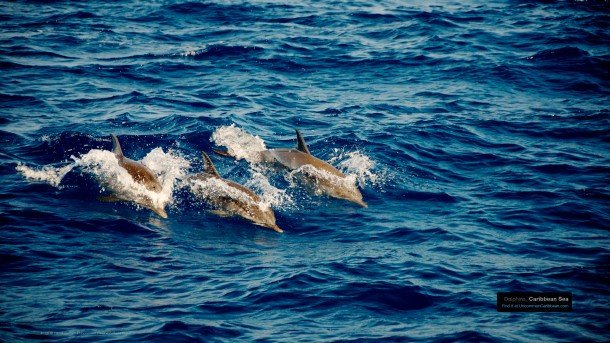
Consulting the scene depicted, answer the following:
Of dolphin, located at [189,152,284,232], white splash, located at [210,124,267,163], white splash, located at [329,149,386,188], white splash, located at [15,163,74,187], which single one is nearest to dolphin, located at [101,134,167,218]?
dolphin, located at [189,152,284,232]

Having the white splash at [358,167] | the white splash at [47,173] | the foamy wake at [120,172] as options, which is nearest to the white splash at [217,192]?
the foamy wake at [120,172]

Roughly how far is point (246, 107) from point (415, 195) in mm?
7282

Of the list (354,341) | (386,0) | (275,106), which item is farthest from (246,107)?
(386,0)

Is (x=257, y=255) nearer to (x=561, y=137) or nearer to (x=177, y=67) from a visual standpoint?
(x=561, y=137)

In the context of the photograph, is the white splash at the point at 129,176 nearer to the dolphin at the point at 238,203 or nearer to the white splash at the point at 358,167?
the dolphin at the point at 238,203

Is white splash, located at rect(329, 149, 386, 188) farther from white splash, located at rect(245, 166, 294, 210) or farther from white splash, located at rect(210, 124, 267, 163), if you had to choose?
white splash, located at rect(210, 124, 267, 163)

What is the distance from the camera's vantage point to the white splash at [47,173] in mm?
14380

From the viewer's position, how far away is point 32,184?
1411 cm

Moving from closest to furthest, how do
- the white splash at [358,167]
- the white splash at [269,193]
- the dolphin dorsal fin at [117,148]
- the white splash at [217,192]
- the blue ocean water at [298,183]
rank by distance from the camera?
the blue ocean water at [298,183]
the white splash at [217,192]
the white splash at [269,193]
the dolphin dorsal fin at [117,148]
the white splash at [358,167]

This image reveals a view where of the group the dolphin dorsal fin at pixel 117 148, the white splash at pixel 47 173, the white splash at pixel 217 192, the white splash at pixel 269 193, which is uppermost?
the dolphin dorsal fin at pixel 117 148

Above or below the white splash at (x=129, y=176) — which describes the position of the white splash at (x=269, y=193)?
below

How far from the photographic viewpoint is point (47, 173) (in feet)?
48.0

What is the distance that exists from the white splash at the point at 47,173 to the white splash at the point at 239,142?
3.90m

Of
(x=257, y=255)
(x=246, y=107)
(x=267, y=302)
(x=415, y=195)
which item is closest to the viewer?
(x=267, y=302)
